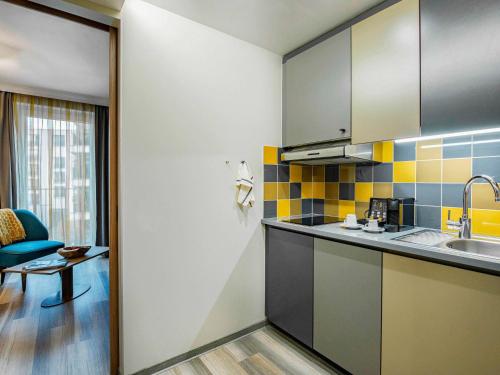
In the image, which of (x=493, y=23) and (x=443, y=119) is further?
(x=443, y=119)

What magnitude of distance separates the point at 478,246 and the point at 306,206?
4.14ft

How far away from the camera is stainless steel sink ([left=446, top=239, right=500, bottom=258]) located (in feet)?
4.35

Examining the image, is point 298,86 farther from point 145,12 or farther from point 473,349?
point 473,349

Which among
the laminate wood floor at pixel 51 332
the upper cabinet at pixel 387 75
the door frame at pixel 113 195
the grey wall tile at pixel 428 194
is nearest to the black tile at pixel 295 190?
the upper cabinet at pixel 387 75

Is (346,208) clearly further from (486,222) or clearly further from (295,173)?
(486,222)

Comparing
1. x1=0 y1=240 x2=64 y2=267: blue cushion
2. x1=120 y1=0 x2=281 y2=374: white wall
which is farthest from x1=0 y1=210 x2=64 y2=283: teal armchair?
x1=120 y1=0 x2=281 y2=374: white wall

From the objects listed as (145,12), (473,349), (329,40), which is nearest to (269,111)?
(329,40)

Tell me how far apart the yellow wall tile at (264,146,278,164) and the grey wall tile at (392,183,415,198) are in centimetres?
94

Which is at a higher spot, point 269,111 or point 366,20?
point 366,20

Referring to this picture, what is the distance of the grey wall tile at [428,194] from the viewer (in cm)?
162

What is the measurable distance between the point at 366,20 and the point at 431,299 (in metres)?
1.65

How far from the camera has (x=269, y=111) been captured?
213cm

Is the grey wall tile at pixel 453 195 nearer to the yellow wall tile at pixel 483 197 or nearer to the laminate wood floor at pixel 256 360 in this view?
the yellow wall tile at pixel 483 197

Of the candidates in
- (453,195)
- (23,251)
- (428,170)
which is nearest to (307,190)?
(428,170)
